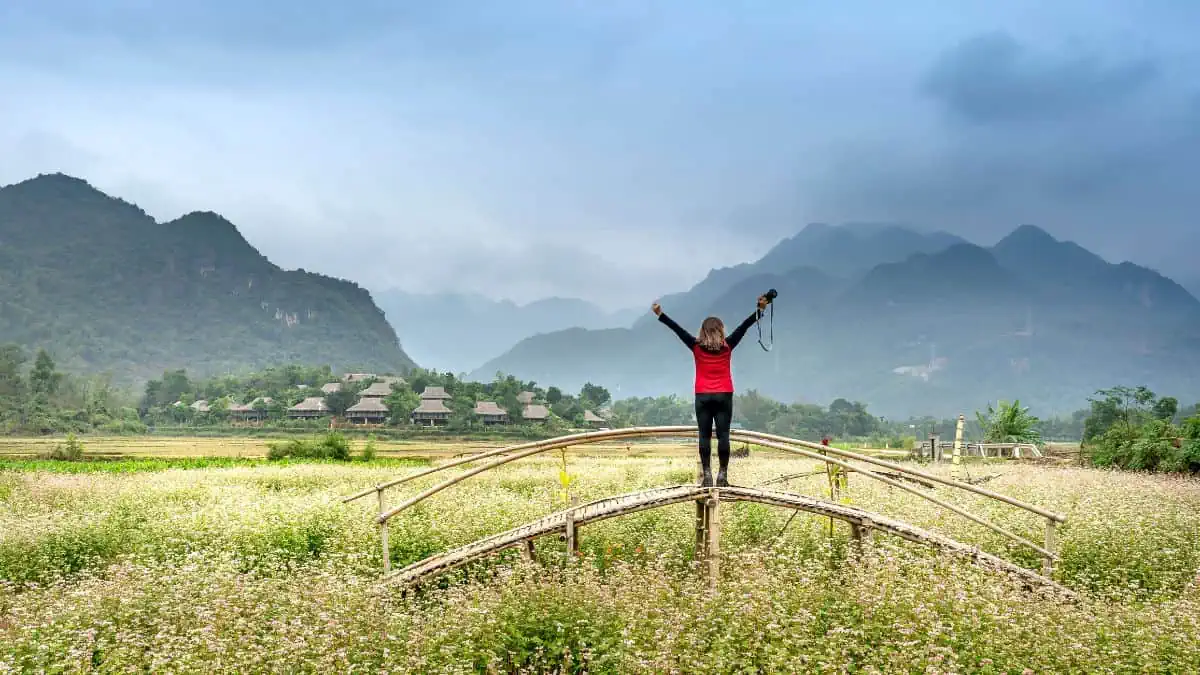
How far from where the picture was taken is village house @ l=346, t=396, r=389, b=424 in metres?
86.8

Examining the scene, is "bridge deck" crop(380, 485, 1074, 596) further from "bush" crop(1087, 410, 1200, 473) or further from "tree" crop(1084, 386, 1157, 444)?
"tree" crop(1084, 386, 1157, 444)

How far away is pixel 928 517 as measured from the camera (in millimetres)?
13859

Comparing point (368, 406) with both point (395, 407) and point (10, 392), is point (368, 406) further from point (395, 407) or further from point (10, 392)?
point (10, 392)

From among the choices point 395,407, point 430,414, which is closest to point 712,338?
point 430,414

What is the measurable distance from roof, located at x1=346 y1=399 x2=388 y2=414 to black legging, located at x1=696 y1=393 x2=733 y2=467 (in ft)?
260

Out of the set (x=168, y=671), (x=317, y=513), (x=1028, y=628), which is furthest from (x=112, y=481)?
(x=1028, y=628)

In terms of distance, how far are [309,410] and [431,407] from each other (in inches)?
596

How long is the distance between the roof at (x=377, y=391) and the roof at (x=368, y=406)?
6.37ft

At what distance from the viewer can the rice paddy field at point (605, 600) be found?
7477mm

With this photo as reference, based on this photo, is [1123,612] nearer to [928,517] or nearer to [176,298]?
[928,517]

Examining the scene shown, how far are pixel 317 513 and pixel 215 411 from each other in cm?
8560

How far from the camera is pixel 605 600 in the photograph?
8812 millimetres

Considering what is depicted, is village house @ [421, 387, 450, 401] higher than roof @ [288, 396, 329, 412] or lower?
higher

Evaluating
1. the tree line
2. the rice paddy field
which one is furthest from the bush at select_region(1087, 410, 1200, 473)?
the tree line
